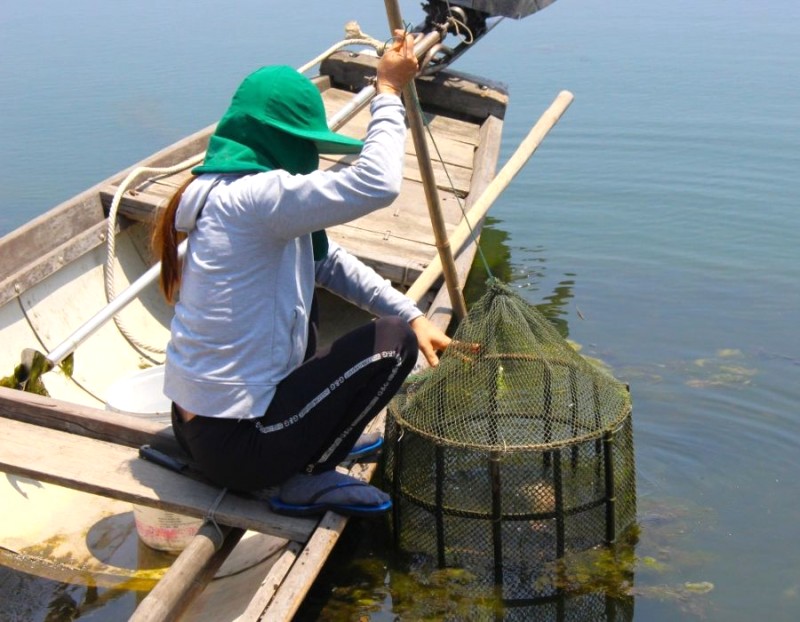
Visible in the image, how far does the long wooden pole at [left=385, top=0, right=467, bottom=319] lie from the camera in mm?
3693

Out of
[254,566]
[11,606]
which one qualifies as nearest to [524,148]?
[254,566]

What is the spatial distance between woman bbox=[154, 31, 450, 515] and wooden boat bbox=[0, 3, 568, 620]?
9.1 inches

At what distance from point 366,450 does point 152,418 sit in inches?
32.4

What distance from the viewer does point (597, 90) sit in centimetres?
1170

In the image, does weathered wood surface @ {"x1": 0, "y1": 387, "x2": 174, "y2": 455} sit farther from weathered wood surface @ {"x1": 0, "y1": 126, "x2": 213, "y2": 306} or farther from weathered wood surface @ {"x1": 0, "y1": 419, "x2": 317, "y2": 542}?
weathered wood surface @ {"x1": 0, "y1": 126, "x2": 213, "y2": 306}

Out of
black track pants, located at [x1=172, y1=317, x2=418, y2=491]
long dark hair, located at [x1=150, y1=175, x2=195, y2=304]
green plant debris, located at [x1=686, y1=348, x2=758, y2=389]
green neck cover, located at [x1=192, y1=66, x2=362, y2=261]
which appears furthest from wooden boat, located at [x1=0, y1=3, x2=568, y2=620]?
green plant debris, located at [x1=686, y1=348, x2=758, y2=389]

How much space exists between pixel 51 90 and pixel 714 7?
9950 mm

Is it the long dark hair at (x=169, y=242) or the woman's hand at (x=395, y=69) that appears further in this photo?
the woman's hand at (x=395, y=69)

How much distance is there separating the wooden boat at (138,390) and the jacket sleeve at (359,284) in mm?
552

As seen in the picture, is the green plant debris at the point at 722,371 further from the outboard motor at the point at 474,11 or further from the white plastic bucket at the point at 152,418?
the white plastic bucket at the point at 152,418

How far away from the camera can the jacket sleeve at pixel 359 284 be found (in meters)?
3.38

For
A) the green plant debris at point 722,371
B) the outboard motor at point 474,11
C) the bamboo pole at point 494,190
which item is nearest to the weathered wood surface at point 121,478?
the bamboo pole at point 494,190

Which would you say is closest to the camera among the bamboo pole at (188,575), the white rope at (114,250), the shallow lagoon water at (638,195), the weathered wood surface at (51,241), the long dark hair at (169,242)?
the bamboo pole at (188,575)

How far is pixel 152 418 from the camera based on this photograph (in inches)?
150
